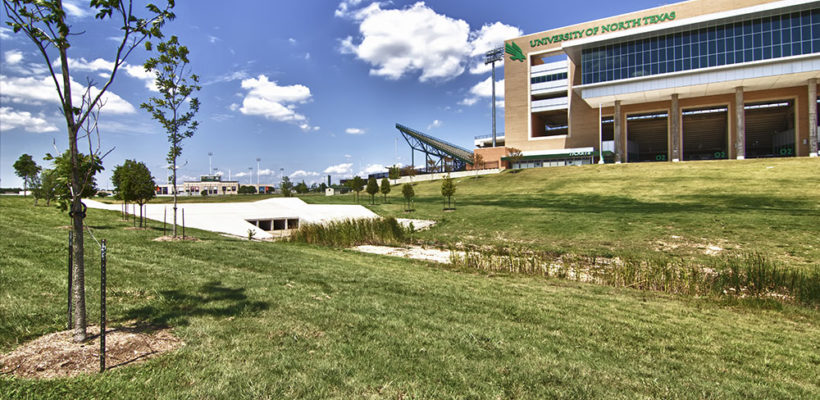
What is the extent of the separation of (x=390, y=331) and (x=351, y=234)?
1498 centimetres

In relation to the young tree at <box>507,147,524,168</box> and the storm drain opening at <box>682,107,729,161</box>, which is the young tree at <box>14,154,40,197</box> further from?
the storm drain opening at <box>682,107,729,161</box>

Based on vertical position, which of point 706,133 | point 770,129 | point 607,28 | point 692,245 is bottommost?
point 692,245

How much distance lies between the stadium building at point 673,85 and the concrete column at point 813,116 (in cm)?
13

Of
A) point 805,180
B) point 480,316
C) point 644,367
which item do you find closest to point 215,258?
point 480,316

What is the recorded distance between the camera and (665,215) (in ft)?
76.8

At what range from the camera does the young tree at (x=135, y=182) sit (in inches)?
731

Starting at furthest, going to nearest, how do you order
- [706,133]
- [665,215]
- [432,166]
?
[432,166], [706,133], [665,215]

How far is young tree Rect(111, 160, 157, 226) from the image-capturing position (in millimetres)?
18562

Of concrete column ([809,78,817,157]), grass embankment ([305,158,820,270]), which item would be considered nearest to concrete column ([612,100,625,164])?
grass embankment ([305,158,820,270])

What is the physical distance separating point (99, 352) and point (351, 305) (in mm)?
3507

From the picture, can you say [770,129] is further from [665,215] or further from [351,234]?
[351,234]

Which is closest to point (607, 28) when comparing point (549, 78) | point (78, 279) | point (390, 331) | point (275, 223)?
point (549, 78)

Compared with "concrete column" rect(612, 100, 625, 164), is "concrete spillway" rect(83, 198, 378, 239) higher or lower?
lower

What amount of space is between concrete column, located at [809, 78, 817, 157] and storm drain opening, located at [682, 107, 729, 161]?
34.4 feet
